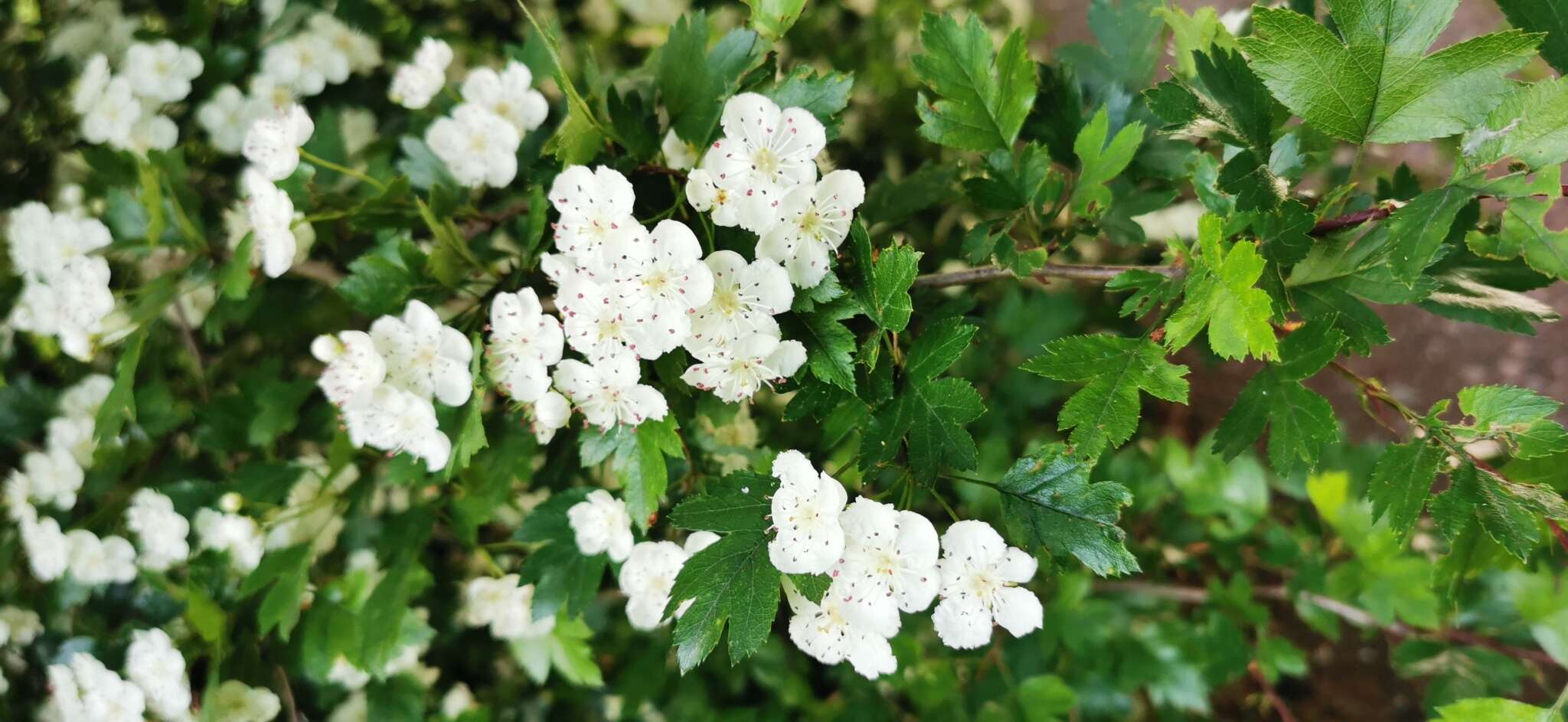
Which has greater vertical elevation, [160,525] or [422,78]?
[422,78]

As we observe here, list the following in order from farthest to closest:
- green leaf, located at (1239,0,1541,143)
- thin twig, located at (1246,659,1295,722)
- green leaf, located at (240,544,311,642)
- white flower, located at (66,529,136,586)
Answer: thin twig, located at (1246,659,1295,722) < white flower, located at (66,529,136,586) < green leaf, located at (240,544,311,642) < green leaf, located at (1239,0,1541,143)

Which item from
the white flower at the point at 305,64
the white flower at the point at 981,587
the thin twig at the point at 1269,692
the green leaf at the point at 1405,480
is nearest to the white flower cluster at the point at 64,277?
the white flower at the point at 305,64

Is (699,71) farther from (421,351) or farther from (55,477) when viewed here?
(55,477)

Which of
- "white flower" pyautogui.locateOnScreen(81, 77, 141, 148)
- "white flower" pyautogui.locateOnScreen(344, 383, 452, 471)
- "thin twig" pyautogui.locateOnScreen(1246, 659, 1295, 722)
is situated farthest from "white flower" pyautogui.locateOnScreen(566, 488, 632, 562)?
"thin twig" pyautogui.locateOnScreen(1246, 659, 1295, 722)

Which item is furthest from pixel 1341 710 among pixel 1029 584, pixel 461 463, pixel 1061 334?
pixel 461 463

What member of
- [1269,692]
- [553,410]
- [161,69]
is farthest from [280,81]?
[1269,692]

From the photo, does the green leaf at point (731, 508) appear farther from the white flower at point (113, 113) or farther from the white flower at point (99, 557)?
the white flower at point (113, 113)

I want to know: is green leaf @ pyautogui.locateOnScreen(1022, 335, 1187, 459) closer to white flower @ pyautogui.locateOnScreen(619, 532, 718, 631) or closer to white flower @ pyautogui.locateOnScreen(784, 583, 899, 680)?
white flower @ pyautogui.locateOnScreen(784, 583, 899, 680)
